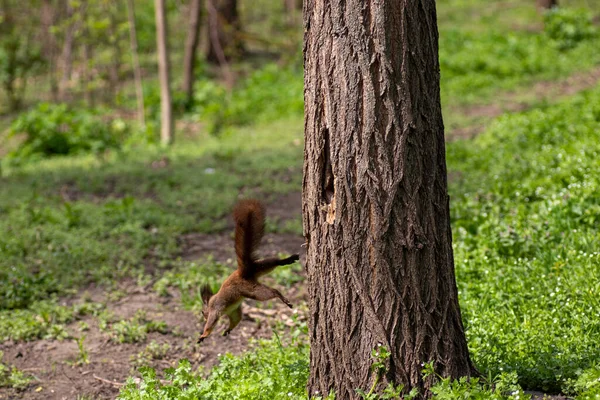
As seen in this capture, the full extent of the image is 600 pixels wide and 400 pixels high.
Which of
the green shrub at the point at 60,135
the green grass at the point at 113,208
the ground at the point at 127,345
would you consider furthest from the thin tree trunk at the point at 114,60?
the ground at the point at 127,345

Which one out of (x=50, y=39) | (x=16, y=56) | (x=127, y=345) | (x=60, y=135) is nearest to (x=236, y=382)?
(x=127, y=345)

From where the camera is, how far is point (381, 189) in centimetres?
333

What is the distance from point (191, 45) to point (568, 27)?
28.1 ft

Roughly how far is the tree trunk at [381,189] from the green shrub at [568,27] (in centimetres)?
1399

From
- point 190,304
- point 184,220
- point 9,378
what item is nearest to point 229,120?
point 184,220

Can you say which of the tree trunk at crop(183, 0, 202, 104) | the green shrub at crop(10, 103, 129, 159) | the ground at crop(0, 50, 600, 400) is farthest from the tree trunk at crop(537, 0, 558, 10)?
the ground at crop(0, 50, 600, 400)

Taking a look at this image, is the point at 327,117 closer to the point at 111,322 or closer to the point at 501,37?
the point at 111,322

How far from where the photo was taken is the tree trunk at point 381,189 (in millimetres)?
3285

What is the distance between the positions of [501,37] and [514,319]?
1361 centimetres

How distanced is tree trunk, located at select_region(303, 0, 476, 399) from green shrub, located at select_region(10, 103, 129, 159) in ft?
31.6

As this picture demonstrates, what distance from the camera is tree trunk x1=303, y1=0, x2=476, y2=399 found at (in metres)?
3.29

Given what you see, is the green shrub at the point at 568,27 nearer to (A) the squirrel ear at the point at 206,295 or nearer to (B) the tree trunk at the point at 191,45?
(B) the tree trunk at the point at 191,45

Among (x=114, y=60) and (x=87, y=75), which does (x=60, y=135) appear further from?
(x=87, y=75)

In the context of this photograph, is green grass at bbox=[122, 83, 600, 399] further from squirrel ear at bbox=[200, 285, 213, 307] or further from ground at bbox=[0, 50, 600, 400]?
squirrel ear at bbox=[200, 285, 213, 307]
